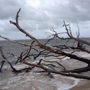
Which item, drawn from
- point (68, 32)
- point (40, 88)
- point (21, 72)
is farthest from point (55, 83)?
point (21, 72)

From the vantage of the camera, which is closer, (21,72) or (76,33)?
(76,33)

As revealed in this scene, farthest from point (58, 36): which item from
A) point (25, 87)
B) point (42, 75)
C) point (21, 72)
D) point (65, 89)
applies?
point (21, 72)

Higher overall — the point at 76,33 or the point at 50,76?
the point at 76,33

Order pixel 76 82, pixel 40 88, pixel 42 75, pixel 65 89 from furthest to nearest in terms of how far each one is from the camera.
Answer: pixel 42 75
pixel 76 82
pixel 40 88
pixel 65 89

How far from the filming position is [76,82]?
19.0 feet

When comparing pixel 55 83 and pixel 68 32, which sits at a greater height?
pixel 68 32

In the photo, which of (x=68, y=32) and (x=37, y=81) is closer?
(x=68, y=32)

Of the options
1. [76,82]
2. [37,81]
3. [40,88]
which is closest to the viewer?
[40,88]

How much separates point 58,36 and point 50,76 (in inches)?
82.1

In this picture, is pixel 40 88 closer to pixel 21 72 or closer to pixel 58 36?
pixel 58 36

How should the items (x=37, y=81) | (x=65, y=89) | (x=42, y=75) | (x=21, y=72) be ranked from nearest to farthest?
1. (x=65, y=89)
2. (x=37, y=81)
3. (x=42, y=75)
4. (x=21, y=72)

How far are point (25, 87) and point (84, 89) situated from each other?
73.6 inches

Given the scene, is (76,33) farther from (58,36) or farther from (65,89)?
(65,89)

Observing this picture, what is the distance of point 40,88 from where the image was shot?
5391mm
